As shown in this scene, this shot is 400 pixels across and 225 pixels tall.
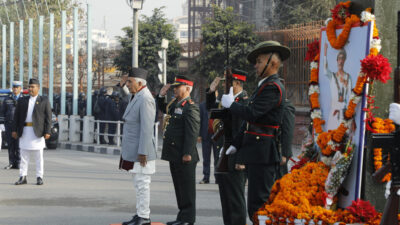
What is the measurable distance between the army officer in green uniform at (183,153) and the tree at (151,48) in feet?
69.6

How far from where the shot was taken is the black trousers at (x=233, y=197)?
24.4 feet

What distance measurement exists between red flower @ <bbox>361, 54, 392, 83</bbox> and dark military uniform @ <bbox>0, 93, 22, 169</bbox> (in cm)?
1105

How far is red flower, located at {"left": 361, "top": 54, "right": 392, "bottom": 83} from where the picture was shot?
5.14m

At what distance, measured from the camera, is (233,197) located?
24.5 feet

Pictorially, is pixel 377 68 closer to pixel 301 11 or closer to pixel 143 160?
pixel 143 160

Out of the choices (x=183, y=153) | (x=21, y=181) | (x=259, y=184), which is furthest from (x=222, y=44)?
(x=259, y=184)

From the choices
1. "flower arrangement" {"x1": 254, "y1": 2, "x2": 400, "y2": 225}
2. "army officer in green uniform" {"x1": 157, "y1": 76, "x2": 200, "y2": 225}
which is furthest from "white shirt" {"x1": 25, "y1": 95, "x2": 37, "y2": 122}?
"flower arrangement" {"x1": 254, "y1": 2, "x2": 400, "y2": 225}

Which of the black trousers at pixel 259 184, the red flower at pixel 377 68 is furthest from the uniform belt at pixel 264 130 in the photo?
the red flower at pixel 377 68

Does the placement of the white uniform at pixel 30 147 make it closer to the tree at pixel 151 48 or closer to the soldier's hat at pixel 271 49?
the soldier's hat at pixel 271 49

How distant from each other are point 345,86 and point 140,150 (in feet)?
9.65

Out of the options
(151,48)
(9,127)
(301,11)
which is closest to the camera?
(9,127)

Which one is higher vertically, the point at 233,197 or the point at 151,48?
the point at 151,48

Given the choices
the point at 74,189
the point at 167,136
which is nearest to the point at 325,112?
the point at 167,136

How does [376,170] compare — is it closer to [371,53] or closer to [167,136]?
[371,53]
